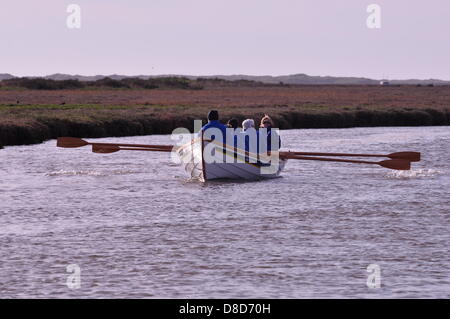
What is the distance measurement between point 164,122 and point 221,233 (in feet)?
118

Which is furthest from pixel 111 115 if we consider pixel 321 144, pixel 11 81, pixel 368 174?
pixel 11 81

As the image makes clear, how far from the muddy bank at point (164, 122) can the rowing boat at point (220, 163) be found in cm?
1490

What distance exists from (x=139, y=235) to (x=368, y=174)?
15.2 metres

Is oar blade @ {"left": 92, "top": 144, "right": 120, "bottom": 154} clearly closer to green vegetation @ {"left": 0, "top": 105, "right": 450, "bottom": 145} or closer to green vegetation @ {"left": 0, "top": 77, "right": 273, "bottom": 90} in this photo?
green vegetation @ {"left": 0, "top": 105, "right": 450, "bottom": 145}

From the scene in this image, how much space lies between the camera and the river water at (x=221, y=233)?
16000mm

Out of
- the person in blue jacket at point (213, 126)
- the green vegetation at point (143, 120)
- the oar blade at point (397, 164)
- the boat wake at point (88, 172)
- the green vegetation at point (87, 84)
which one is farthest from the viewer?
the green vegetation at point (87, 84)

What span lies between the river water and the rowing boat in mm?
410

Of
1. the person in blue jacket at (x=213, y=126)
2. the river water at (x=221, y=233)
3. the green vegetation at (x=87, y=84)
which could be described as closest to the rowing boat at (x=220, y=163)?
the person in blue jacket at (x=213, y=126)

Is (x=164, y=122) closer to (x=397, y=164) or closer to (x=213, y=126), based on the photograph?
(x=213, y=126)

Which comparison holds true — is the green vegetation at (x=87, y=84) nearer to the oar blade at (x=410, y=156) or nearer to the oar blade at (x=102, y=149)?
the oar blade at (x=102, y=149)

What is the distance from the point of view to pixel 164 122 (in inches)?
2235
